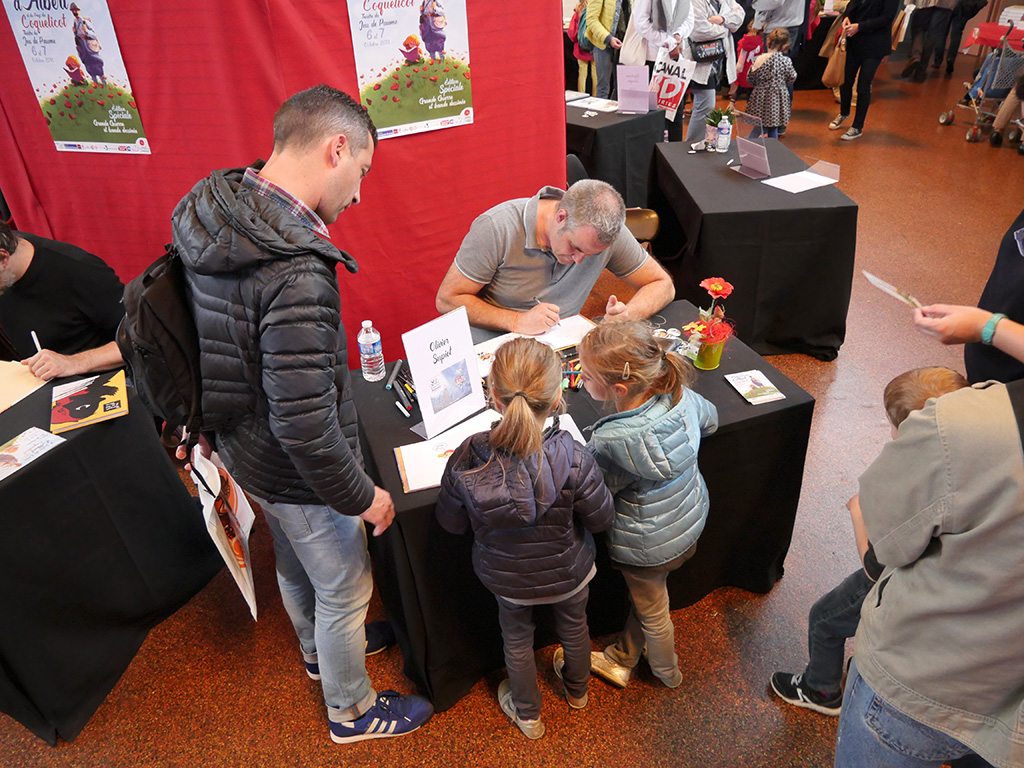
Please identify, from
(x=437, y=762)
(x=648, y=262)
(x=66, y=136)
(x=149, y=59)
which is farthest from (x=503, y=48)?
(x=437, y=762)

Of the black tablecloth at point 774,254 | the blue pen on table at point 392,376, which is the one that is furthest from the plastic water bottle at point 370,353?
the black tablecloth at point 774,254

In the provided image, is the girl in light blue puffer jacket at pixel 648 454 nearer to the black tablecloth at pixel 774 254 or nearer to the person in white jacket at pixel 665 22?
the black tablecloth at pixel 774 254

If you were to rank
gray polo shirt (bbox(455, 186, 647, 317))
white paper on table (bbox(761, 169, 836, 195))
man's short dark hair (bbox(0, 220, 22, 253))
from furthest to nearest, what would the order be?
white paper on table (bbox(761, 169, 836, 195)), gray polo shirt (bbox(455, 186, 647, 317)), man's short dark hair (bbox(0, 220, 22, 253))

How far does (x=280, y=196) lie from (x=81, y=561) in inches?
52.8

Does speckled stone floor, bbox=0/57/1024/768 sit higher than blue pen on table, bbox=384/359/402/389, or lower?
lower

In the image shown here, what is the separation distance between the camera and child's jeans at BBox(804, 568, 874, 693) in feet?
5.52

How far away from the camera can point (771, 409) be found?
1.90 meters

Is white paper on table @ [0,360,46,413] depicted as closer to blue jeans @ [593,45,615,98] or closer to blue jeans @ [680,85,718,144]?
blue jeans @ [680,85,718,144]

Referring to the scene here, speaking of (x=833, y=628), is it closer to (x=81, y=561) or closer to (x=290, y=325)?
(x=290, y=325)

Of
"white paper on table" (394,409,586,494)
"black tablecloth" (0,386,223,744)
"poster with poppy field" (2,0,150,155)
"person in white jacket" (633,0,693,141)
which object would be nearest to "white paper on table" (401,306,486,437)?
"white paper on table" (394,409,586,494)

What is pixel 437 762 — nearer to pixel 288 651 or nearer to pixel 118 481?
pixel 288 651

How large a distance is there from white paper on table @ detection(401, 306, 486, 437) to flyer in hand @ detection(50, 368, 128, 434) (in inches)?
37.1

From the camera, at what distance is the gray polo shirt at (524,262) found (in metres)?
2.36

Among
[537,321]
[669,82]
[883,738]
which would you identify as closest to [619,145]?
[669,82]
